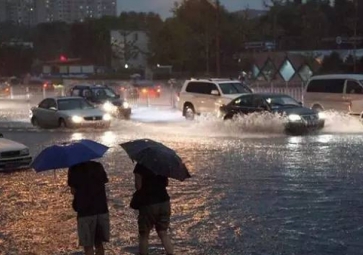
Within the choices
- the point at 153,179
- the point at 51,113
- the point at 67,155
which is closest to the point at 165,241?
the point at 153,179

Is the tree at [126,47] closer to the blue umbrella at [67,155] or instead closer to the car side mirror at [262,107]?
the car side mirror at [262,107]

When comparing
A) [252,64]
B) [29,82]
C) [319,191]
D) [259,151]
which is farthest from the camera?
[29,82]

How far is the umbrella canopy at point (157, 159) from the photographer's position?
8656 millimetres

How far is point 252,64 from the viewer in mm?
63719

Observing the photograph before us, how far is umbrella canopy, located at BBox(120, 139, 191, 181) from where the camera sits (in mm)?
8656

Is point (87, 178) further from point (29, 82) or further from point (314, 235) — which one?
point (29, 82)

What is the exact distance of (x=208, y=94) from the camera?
33875 mm

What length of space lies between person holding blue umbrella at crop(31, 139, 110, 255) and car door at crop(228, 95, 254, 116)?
19221 mm

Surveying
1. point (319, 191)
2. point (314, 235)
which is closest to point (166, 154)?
point (314, 235)

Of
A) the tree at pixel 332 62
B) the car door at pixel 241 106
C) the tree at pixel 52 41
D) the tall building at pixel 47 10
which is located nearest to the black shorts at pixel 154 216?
the car door at pixel 241 106

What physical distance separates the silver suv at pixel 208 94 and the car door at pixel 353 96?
4.94 metres

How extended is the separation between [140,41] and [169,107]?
2459 inches

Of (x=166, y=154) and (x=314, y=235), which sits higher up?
(x=166, y=154)

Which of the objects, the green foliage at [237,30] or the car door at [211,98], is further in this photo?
the green foliage at [237,30]
